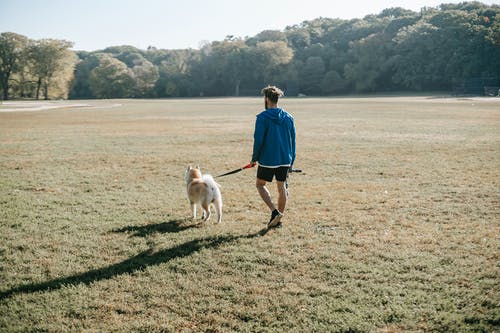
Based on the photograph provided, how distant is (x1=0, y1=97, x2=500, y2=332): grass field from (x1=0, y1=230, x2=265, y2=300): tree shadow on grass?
0.03 meters

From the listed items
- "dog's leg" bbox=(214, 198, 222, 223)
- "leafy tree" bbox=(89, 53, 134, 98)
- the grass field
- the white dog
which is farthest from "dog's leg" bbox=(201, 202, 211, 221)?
"leafy tree" bbox=(89, 53, 134, 98)

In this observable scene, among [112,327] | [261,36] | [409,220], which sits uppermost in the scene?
[261,36]

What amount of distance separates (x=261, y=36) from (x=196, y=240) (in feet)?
425

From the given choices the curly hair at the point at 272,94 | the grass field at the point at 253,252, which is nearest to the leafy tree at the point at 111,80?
the grass field at the point at 253,252

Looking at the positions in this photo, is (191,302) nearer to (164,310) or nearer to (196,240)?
(164,310)

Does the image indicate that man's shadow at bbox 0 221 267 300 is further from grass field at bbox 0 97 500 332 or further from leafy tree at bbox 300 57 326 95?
leafy tree at bbox 300 57 326 95

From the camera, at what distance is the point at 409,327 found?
386cm

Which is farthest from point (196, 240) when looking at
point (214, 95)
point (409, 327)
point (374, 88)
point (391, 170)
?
point (214, 95)

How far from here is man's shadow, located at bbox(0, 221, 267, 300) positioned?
4757 millimetres

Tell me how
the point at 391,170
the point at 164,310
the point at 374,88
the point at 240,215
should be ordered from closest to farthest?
the point at 164,310 → the point at 240,215 → the point at 391,170 → the point at 374,88

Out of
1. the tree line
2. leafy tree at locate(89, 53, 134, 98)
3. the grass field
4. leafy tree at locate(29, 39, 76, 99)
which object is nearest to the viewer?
the grass field

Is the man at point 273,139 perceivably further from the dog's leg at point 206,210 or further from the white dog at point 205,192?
the dog's leg at point 206,210

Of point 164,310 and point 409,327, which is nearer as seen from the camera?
point 409,327

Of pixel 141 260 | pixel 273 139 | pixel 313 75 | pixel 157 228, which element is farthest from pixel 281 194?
pixel 313 75
